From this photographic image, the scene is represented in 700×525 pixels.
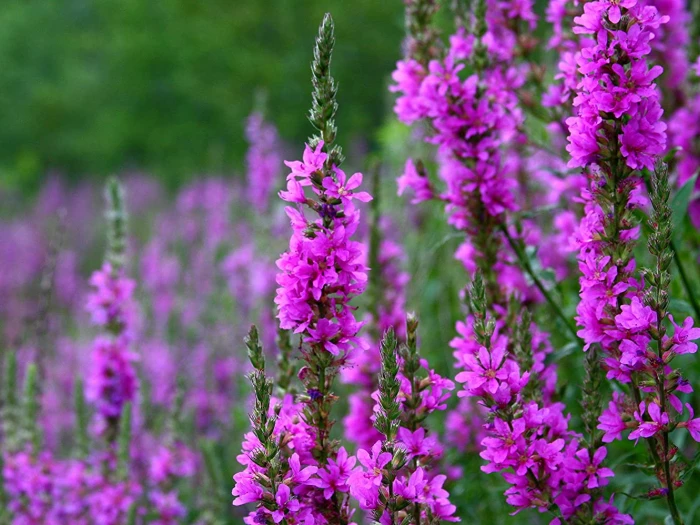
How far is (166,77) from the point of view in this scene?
74.6 feet

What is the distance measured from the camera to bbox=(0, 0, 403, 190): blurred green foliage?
18.6 metres

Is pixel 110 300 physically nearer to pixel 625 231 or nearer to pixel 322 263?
pixel 322 263

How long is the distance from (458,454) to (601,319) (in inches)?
81.2

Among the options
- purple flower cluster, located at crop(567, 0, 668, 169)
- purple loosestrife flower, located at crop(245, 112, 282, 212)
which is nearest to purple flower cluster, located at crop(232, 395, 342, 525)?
purple flower cluster, located at crop(567, 0, 668, 169)

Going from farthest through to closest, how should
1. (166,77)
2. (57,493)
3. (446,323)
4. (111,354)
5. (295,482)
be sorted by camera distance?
(166,77) < (446,323) < (111,354) < (57,493) < (295,482)

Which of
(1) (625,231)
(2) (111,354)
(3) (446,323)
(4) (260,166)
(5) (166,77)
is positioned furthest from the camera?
(5) (166,77)

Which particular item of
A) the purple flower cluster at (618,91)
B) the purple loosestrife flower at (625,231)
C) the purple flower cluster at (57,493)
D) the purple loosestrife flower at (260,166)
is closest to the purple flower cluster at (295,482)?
the purple loosestrife flower at (625,231)

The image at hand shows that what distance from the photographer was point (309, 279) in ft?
6.78

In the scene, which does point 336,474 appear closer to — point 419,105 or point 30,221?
point 419,105

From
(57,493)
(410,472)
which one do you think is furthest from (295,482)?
(57,493)

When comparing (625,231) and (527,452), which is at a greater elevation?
(625,231)

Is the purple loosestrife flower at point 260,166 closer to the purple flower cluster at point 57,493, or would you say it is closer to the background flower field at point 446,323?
the background flower field at point 446,323

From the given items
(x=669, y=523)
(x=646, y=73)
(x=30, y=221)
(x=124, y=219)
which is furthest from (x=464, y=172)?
(x=30, y=221)

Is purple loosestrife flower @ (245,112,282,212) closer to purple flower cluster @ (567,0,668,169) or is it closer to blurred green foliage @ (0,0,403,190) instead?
purple flower cluster @ (567,0,668,169)
